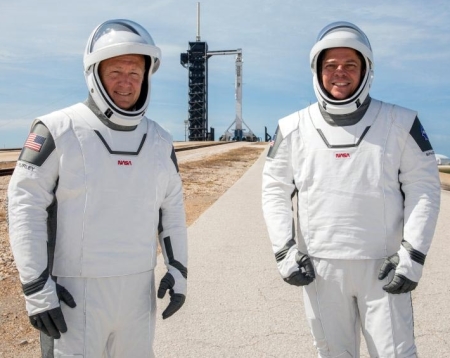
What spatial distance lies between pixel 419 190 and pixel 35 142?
6.81 ft

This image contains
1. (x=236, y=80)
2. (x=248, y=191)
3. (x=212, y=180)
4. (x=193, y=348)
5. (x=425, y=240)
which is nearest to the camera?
(x=425, y=240)

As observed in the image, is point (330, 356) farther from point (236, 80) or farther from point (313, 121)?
point (236, 80)

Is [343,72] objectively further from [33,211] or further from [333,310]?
[33,211]

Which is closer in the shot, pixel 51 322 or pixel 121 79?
pixel 51 322

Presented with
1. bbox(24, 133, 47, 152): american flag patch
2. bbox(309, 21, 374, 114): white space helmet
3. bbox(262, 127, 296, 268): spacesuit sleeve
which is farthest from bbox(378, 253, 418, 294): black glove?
bbox(24, 133, 47, 152): american flag patch

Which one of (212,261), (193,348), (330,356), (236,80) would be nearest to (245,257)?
(212,261)

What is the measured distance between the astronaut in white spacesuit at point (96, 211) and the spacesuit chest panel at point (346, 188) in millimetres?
892

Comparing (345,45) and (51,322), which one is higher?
(345,45)

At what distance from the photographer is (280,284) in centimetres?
555

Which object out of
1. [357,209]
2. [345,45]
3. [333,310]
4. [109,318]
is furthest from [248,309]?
[345,45]

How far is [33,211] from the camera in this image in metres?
2.44

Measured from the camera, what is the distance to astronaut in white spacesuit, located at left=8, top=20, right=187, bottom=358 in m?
2.44

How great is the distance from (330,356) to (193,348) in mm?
1330

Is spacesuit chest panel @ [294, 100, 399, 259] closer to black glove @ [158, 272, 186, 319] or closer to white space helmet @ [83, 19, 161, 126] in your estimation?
black glove @ [158, 272, 186, 319]
